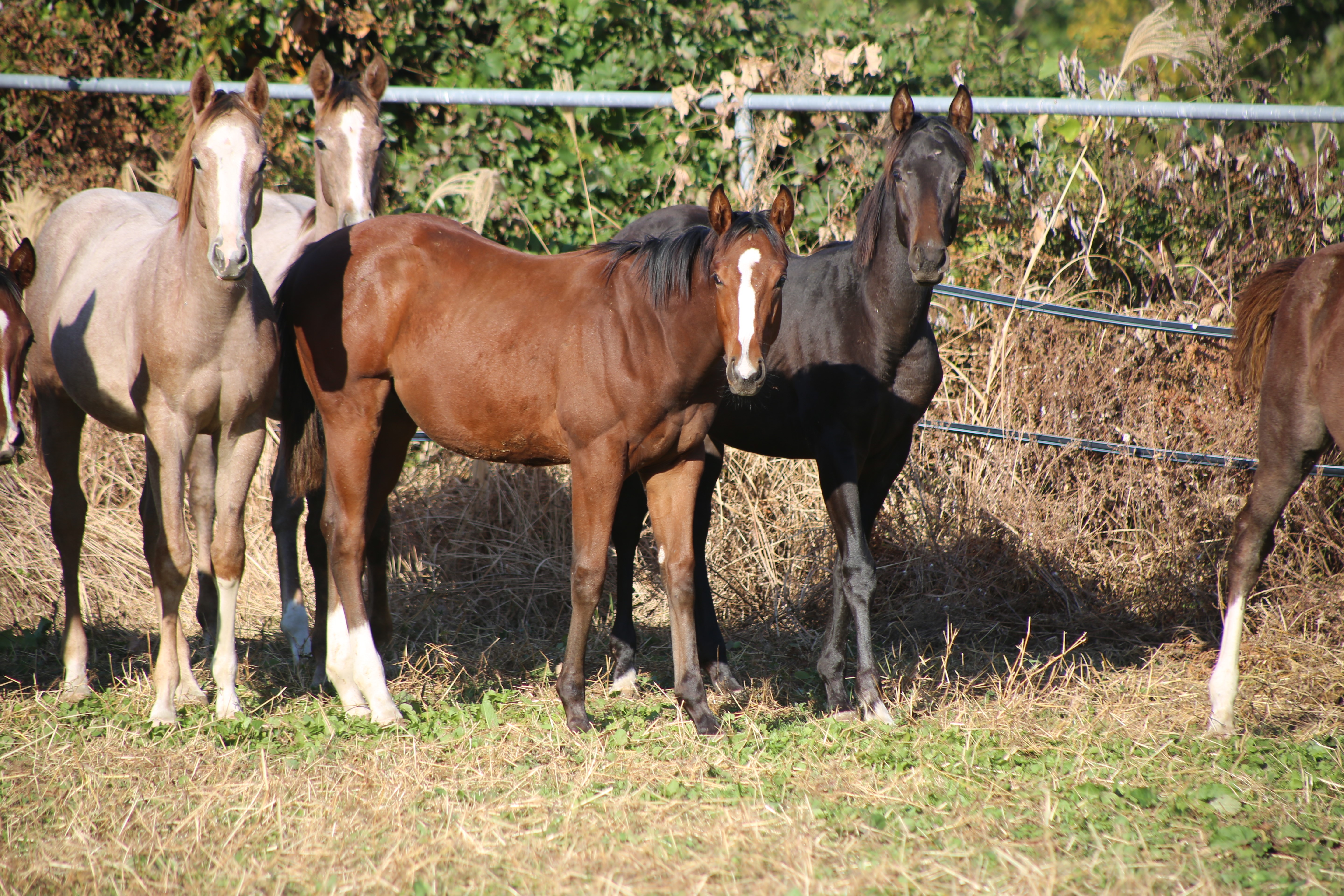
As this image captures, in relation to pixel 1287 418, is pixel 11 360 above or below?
below

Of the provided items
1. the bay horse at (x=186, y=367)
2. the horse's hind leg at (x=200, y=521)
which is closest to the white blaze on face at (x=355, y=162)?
the bay horse at (x=186, y=367)

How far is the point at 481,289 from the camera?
437cm

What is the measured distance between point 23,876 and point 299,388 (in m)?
2.26

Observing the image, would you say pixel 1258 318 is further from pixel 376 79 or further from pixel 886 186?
pixel 376 79

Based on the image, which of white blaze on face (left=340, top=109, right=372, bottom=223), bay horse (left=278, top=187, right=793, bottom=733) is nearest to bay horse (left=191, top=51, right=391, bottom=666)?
white blaze on face (left=340, top=109, right=372, bottom=223)

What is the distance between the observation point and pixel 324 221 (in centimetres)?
529

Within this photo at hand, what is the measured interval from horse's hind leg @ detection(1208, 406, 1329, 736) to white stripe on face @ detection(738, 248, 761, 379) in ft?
7.39

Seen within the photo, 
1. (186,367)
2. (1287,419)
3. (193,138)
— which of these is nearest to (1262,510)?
(1287,419)

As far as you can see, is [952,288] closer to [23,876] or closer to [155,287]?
[155,287]

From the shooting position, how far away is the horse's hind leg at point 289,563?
5.24m

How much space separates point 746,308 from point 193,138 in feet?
7.09

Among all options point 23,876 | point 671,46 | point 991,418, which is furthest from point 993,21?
point 23,876

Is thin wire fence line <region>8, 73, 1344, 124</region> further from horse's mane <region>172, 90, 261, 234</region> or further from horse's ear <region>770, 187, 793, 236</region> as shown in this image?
horse's ear <region>770, 187, 793, 236</region>

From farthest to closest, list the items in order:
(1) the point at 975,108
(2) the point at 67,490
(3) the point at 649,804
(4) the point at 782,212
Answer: (1) the point at 975,108
(2) the point at 67,490
(4) the point at 782,212
(3) the point at 649,804
